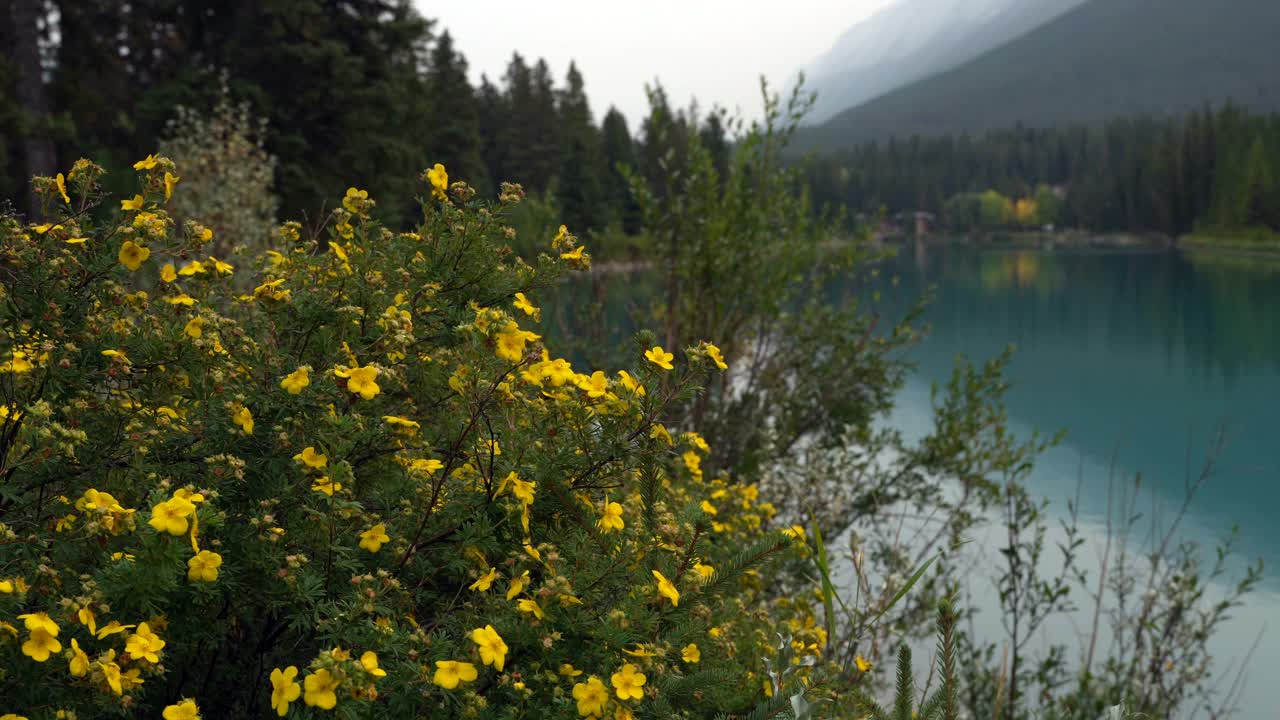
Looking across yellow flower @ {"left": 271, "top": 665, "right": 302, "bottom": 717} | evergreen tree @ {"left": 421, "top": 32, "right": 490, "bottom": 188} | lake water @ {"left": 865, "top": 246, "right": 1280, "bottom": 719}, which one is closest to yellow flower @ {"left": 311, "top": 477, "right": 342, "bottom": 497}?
yellow flower @ {"left": 271, "top": 665, "right": 302, "bottom": 717}

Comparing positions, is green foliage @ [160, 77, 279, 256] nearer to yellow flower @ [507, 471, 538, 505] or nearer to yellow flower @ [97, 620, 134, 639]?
yellow flower @ [507, 471, 538, 505]

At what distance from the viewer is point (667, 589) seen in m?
1.93

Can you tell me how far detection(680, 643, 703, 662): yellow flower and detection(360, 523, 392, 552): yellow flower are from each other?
2.41 ft

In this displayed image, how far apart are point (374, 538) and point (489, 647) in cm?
37

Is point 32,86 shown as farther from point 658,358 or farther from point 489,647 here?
point 489,647

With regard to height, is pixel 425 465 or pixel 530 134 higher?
pixel 530 134

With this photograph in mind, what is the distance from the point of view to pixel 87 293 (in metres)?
2.17

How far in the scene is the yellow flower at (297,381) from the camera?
1.94m

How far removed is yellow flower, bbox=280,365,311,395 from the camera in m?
1.94

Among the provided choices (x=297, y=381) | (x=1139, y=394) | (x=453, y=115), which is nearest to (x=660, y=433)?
(x=297, y=381)

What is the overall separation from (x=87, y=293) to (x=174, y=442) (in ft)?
1.40

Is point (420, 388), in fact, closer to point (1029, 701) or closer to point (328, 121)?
point (1029, 701)

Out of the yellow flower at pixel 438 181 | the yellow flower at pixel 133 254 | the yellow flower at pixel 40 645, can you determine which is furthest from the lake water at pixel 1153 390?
the yellow flower at pixel 40 645

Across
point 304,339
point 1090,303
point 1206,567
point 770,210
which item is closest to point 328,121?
point 770,210
